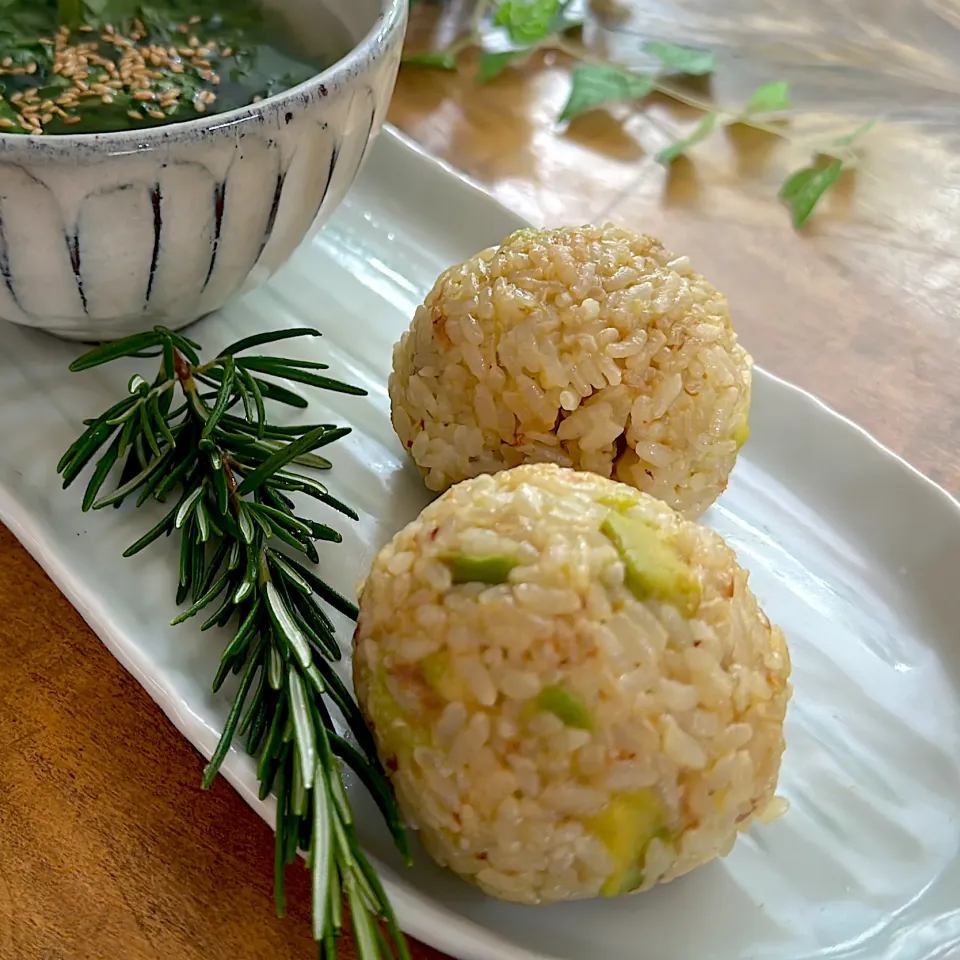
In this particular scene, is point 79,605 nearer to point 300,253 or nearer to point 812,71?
point 300,253

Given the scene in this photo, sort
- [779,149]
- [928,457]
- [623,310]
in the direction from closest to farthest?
1. [623,310]
2. [928,457]
3. [779,149]

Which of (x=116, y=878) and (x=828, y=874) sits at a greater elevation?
(x=828, y=874)

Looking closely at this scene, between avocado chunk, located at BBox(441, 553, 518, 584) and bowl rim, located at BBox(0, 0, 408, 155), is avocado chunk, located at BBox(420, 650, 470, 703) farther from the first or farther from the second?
bowl rim, located at BBox(0, 0, 408, 155)

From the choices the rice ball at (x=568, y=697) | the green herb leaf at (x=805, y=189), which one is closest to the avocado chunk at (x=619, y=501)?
the rice ball at (x=568, y=697)

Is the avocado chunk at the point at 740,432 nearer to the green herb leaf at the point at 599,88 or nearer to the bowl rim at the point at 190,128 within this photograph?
the bowl rim at the point at 190,128

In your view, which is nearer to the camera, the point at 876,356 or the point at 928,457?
the point at 928,457

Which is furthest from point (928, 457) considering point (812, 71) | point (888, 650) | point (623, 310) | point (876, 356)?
point (812, 71)
